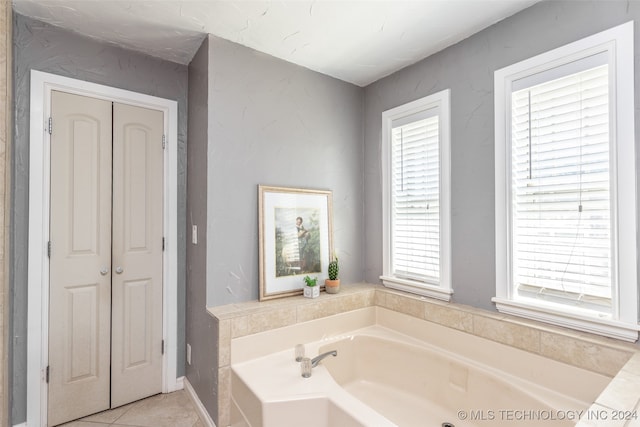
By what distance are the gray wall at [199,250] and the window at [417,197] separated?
4.61 ft

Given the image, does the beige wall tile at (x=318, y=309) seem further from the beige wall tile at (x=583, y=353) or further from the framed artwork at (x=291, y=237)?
the beige wall tile at (x=583, y=353)

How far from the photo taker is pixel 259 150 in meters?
2.25

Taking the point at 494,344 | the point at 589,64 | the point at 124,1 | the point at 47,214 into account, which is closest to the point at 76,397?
the point at 47,214

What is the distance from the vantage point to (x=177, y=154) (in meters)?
2.46

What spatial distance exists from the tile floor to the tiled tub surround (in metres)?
0.38

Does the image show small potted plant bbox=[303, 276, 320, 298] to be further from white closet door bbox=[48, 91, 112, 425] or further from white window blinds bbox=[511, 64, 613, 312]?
white closet door bbox=[48, 91, 112, 425]

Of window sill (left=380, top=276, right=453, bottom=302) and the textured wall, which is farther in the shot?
window sill (left=380, top=276, right=453, bottom=302)

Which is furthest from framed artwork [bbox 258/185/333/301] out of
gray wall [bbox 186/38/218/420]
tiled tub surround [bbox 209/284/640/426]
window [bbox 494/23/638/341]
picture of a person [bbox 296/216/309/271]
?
window [bbox 494/23/638/341]

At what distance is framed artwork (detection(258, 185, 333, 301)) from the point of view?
87.6 inches

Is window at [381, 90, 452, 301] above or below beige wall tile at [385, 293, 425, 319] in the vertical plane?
above

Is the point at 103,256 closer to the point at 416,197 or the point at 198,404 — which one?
the point at 198,404

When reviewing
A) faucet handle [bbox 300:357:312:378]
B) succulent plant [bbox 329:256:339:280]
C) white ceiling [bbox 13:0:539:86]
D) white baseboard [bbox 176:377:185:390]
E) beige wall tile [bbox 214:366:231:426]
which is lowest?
white baseboard [bbox 176:377:185:390]

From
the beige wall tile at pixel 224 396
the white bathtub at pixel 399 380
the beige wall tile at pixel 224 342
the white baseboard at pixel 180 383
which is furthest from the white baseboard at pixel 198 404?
the beige wall tile at pixel 224 342

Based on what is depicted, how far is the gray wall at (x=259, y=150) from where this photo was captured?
2.08 m
